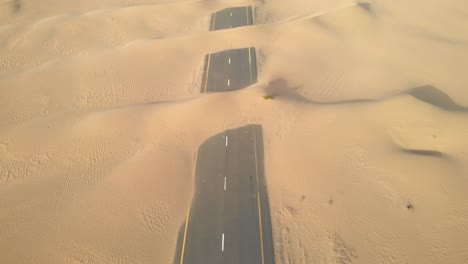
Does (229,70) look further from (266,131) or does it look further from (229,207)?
(229,207)

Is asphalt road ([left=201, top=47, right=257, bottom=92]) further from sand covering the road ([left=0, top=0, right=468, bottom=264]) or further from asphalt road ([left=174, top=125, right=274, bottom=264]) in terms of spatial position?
asphalt road ([left=174, top=125, right=274, bottom=264])

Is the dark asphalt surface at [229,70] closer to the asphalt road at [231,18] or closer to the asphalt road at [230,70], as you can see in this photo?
the asphalt road at [230,70]

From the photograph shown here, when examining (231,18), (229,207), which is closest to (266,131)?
(229,207)

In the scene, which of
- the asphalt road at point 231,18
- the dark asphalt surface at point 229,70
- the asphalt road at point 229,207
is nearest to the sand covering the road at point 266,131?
the asphalt road at point 229,207

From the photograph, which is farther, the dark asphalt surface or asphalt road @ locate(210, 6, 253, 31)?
asphalt road @ locate(210, 6, 253, 31)

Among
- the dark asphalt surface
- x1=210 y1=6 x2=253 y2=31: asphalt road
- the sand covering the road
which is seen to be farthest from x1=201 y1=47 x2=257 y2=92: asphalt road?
x1=210 y1=6 x2=253 y2=31: asphalt road

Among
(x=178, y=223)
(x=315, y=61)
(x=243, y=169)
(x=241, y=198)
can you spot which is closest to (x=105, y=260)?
(x=178, y=223)

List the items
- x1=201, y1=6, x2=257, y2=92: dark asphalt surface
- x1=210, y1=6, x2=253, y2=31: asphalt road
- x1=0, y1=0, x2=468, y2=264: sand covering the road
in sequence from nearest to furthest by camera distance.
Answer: x1=0, y1=0, x2=468, y2=264: sand covering the road, x1=201, y1=6, x2=257, y2=92: dark asphalt surface, x1=210, y1=6, x2=253, y2=31: asphalt road
